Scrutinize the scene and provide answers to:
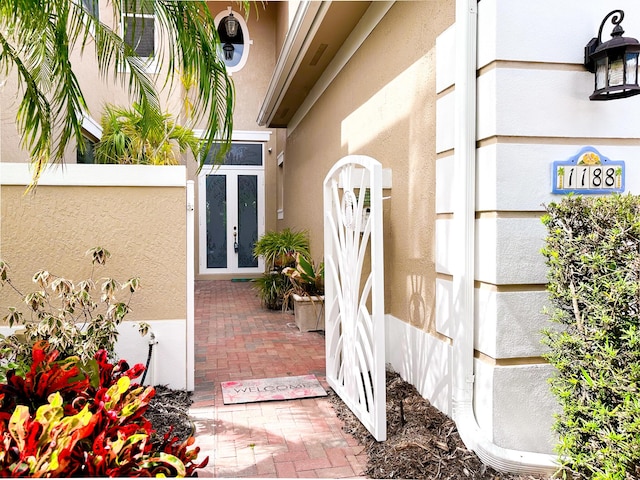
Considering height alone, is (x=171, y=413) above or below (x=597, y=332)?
below

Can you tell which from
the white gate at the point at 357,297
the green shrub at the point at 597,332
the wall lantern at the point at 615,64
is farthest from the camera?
the white gate at the point at 357,297

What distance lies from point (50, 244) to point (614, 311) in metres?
4.15

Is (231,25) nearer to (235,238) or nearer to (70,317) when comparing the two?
(235,238)

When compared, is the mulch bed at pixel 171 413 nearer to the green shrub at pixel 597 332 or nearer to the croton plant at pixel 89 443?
the croton plant at pixel 89 443

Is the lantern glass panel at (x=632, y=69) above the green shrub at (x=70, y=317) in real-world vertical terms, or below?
above

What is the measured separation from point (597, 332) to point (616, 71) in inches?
59.1

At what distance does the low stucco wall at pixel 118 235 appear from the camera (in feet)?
13.9

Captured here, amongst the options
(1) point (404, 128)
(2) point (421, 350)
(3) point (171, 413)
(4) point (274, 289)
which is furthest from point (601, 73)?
(4) point (274, 289)

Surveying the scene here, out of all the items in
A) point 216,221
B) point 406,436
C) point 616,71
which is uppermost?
point 616,71

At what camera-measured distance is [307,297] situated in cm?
714

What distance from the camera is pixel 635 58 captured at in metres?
2.82

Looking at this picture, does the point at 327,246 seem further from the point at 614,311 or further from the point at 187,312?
the point at 614,311

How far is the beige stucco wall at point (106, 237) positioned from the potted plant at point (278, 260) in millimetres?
4085

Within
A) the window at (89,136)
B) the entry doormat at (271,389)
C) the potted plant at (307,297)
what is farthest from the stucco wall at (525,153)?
the window at (89,136)
